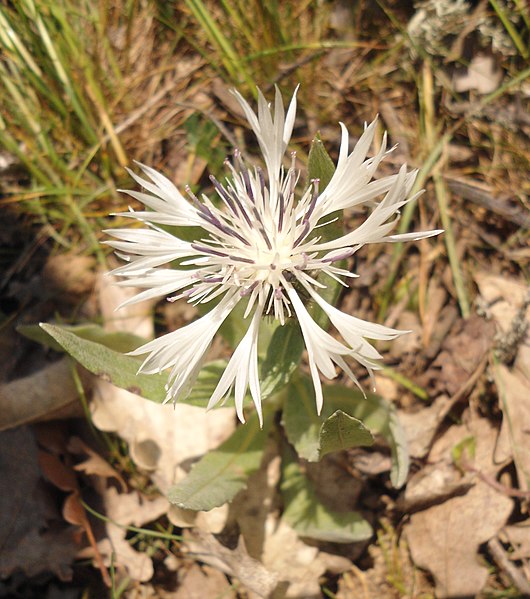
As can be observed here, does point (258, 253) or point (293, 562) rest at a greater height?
point (258, 253)

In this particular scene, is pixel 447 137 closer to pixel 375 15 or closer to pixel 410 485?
pixel 375 15

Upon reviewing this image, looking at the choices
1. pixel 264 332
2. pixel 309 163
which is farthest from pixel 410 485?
pixel 309 163

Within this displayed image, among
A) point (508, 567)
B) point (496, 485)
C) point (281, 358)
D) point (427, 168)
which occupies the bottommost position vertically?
point (508, 567)

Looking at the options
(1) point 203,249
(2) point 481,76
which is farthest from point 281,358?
(2) point 481,76

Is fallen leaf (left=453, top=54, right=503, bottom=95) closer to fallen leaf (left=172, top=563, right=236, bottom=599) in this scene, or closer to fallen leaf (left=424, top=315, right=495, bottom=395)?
fallen leaf (left=424, top=315, right=495, bottom=395)

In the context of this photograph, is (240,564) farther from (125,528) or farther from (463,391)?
(463,391)
